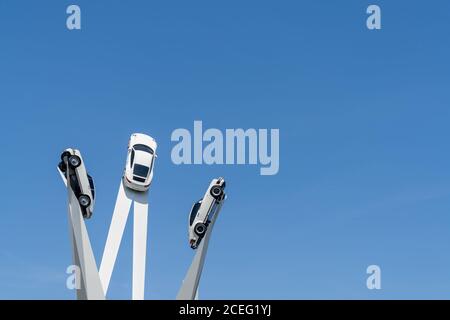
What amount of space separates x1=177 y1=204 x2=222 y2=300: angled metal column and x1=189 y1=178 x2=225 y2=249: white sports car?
440 millimetres

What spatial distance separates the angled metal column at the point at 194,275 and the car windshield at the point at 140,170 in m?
3.76

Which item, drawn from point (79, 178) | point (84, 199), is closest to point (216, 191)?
point (84, 199)

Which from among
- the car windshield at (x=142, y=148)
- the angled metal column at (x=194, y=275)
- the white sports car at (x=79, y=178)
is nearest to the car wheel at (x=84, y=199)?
the white sports car at (x=79, y=178)

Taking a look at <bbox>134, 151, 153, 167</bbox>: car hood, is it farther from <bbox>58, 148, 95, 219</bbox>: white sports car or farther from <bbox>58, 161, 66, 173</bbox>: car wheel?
<bbox>58, 161, 66, 173</bbox>: car wheel

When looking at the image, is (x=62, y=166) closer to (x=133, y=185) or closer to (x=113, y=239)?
(x=133, y=185)

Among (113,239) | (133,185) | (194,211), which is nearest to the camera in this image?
(113,239)

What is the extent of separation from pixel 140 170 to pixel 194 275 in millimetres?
5208

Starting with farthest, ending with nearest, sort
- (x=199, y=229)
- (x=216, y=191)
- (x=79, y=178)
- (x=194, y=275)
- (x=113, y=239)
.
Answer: (x=199, y=229)
(x=216, y=191)
(x=113, y=239)
(x=194, y=275)
(x=79, y=178)

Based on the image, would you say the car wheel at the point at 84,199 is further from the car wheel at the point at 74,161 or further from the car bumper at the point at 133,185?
the car bumper at the point at 133,185

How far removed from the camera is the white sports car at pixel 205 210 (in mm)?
30734

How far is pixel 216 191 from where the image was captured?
3069 cm

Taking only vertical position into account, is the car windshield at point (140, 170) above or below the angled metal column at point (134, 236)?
above
